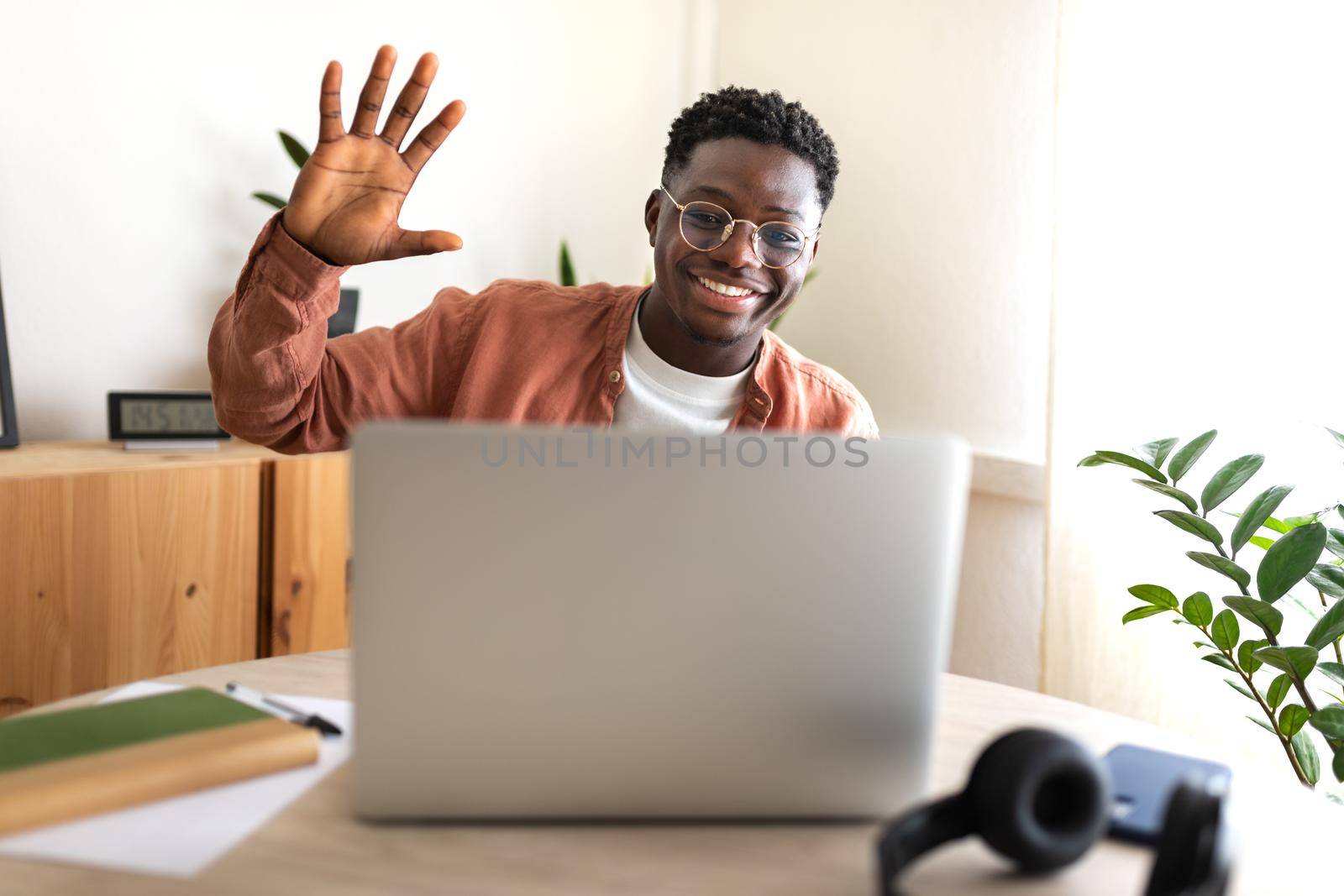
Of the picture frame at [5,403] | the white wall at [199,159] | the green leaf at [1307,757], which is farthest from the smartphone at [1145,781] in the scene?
the white wall at [199,159]

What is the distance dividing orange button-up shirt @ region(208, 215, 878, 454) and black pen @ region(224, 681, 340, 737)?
0.51m

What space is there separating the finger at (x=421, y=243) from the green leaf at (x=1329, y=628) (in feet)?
3.85

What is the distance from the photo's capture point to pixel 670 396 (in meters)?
1.65

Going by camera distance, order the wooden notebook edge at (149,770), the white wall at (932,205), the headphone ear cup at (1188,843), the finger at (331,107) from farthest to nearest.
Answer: the white wall at (932,205) < the finger at (331,107) < the wooden notebook edge at (149,770) < the headphone ear cup at (1188,843)

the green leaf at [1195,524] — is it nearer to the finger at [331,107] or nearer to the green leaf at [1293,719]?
the green leaf at [1293,719]

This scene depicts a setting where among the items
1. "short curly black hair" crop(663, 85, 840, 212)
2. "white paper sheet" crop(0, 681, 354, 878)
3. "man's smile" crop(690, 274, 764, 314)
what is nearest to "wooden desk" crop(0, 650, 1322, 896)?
"white paper sheet" crop(0, 681, 354, 878)

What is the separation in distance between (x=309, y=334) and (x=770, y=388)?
2.31 feet

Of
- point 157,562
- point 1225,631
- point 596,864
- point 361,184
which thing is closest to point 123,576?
point 157,562

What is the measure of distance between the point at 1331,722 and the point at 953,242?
154 cm

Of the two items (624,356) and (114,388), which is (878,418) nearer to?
(624,356)

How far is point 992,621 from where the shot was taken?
103 inches

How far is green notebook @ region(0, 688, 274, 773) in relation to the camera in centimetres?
79

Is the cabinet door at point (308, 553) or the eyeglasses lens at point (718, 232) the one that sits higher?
the eyeglasses lens at point (718, 232)

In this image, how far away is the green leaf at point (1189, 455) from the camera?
5.06 feet
